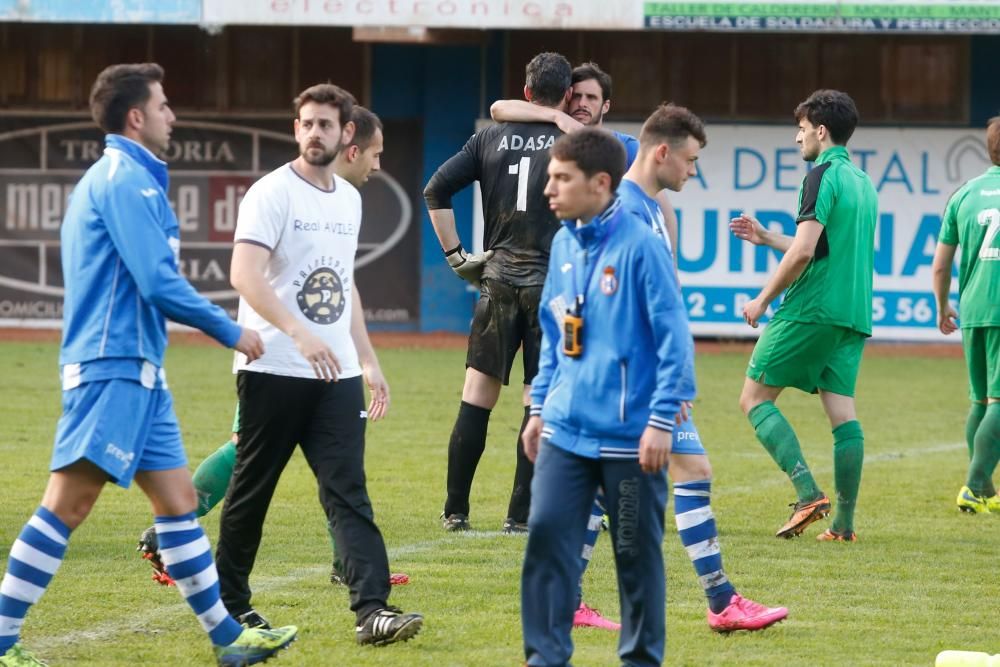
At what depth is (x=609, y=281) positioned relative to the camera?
491cm

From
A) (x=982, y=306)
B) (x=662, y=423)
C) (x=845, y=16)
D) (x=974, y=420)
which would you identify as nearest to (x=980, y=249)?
(x=982, y=306)

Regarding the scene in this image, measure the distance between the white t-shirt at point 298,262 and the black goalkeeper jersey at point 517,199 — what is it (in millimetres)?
2169

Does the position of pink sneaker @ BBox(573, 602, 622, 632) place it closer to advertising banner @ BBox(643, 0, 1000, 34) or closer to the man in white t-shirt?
the man in white t-shirt

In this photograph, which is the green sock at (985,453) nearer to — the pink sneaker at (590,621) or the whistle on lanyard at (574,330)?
the pink sneaker at (590,621)

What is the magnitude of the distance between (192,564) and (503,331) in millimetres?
3014

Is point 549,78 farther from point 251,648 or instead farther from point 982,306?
point 251,648

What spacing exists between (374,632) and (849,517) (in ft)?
10.6

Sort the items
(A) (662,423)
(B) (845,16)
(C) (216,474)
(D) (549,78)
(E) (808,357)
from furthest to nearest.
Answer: (B) (845,16)
(E) (808,357)
(D) (549,78)
(C) (216,474)
(A) (662,423)

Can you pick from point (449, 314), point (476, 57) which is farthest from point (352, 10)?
point (449, 314)

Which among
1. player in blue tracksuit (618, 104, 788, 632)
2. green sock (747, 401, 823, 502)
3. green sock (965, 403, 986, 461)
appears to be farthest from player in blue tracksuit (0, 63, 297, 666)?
green sock (965, 403, 986, 461)

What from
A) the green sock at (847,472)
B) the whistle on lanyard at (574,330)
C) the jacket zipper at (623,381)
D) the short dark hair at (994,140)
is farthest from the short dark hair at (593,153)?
the short dark hair at (994,140)

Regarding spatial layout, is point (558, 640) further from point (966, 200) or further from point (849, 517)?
point (966, 200)

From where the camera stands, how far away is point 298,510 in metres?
9.02

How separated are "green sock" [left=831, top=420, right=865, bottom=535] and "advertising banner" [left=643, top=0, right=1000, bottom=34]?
11642 mm
